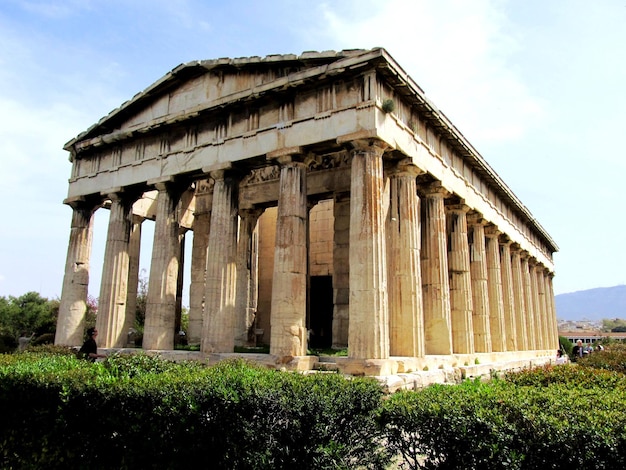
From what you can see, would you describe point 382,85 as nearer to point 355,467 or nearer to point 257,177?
point 257,177

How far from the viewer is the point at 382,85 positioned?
14953mm

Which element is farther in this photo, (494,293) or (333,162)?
(494,293)

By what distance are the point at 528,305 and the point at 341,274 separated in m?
17.5

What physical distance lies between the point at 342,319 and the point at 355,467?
1178cm

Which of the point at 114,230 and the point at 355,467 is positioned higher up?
the point at 114,230

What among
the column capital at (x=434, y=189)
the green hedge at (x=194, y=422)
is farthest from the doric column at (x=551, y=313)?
the green hedge at (x=194, y=422)

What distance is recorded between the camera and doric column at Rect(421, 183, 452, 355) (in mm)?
17078

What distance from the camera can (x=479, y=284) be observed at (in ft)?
74.2

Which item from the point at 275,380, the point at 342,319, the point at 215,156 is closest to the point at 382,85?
the point at 215,156

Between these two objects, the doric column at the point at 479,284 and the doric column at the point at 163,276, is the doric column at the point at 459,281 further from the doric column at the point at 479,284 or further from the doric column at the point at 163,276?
the doric column at the point at 163,276

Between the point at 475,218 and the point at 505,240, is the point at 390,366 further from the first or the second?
the point at 505,240

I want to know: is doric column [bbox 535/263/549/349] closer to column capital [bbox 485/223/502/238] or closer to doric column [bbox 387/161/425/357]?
column capital [bbox 485/223/502/238]

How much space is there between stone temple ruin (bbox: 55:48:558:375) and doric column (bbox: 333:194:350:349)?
0.18 feet

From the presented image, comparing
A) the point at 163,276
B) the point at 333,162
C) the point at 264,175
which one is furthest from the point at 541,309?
the point at 163,276
